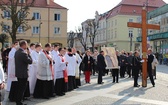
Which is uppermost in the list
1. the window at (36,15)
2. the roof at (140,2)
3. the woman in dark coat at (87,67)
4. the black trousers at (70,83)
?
the roof at (140,2)

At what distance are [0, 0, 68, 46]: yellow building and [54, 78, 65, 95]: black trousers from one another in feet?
167

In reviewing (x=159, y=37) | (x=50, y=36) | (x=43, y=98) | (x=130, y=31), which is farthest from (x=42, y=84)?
(x=130, y=31)

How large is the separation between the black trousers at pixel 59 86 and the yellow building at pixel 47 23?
167ft

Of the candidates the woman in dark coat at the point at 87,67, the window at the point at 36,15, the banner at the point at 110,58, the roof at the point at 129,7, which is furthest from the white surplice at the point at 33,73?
the roof at the point at 129,7

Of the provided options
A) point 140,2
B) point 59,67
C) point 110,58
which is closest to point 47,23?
point 140,2

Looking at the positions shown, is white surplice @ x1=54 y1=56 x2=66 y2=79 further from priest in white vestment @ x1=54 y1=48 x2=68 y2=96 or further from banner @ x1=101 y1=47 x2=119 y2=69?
banner @ x1=101 y1=47 x2=119 y2=69

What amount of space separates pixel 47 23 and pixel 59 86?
2090 inches

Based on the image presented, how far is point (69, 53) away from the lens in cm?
1238

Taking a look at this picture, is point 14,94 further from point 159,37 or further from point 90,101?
Result: point 159,37

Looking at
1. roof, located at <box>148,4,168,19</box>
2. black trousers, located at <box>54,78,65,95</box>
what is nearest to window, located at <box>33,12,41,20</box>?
roof, located at <box>148,4,168,19</box>

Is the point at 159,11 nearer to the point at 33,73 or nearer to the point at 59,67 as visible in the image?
the point at 59,67

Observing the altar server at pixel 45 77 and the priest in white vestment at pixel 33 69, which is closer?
the altar server at pixel 45 77

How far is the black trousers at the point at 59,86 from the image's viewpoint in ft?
35.2

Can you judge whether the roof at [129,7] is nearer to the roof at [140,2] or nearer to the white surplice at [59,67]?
the roof at [140,2]
